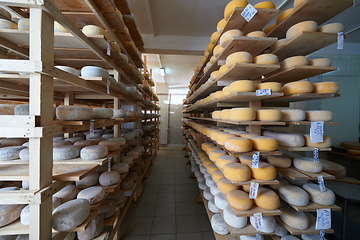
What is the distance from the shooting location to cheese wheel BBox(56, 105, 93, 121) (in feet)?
3.62

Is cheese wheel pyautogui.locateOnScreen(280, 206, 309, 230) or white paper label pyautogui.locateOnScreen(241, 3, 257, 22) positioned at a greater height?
white paper label pyautogui.locateOnScreen(241, 3, 257, 22)

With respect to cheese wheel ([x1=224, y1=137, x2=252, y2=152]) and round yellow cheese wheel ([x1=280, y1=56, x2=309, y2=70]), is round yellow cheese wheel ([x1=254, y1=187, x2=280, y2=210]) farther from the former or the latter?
round yellow cheese wheel ([x1=280, y1=56, x2=309, y2=70])

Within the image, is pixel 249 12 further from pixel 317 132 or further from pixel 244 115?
pixel 317 132

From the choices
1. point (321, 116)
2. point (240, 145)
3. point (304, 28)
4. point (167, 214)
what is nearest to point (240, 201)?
point (240, 145)

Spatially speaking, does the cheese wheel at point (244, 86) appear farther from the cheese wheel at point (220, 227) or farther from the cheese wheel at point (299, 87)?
the cheese wheel at point (220, 227)

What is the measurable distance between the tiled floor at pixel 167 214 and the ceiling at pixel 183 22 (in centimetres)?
346

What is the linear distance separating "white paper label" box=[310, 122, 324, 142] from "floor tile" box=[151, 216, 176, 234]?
2.06 m

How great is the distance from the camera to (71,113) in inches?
44.8

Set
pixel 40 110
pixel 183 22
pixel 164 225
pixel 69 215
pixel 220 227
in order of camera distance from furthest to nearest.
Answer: pixel 183 22, pixel 164 225, pixel 220 227, pixel 69 215, pixel 40 110

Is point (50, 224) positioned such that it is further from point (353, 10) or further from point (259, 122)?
point (353, 10)

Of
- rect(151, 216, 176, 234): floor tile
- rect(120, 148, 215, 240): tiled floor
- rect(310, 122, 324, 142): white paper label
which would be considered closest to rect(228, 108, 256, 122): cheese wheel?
rect(310, 122, 324, 142): white paper label

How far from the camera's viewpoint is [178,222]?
2.16 m

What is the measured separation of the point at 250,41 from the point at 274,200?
1518 mm

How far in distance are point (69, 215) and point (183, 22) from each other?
3854 mm
